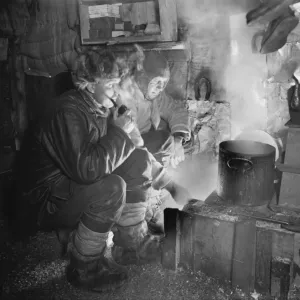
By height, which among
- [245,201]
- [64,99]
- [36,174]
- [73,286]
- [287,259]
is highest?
[64,99]

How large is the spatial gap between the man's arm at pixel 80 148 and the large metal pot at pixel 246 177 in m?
1.31

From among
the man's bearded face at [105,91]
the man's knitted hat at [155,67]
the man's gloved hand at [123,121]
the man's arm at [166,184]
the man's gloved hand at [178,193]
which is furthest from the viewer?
the man's gloved hand at [178,193]

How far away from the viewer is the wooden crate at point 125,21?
15.8 ft

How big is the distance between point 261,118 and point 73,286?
355cm

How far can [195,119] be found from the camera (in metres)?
5.18

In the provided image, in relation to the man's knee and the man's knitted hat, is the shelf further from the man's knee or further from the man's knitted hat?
the man's knee

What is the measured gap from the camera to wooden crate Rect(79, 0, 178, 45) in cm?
480

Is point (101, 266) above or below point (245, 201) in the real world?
below

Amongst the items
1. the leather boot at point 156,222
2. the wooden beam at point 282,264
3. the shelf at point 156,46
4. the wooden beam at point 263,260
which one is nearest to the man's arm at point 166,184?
the leather boot at point 156,222

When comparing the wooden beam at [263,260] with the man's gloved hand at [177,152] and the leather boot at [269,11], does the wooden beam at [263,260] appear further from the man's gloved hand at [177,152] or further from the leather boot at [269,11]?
the leather boot at [269,11]

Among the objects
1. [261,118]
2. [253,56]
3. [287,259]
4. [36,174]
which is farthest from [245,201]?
[36,174]

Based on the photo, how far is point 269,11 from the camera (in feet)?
12.4

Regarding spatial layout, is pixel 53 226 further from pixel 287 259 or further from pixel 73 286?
pixel 287 259

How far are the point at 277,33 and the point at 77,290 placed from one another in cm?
385
